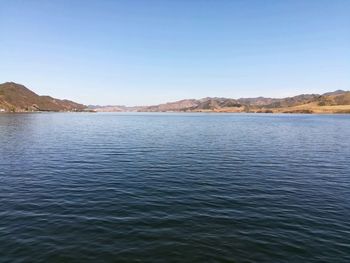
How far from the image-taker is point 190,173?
135 feet

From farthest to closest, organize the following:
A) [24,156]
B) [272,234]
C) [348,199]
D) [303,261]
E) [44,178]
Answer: [24,156]
[44,178]
[348,199]
[272,234]
[303,261]

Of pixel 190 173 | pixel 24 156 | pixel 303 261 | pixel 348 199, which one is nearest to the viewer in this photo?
pixel 303 261

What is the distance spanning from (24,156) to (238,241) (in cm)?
4792

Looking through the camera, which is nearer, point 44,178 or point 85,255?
point 85,255

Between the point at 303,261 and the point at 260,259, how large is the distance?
277cm

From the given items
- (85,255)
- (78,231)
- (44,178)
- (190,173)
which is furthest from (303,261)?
(44,178)

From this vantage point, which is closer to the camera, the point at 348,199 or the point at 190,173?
the point at 348,199

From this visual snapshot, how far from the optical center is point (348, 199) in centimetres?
2992

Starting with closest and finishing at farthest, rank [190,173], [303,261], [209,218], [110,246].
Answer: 1. [303,261]
2. [110,246]
3. [209,218]
4. [190,173]

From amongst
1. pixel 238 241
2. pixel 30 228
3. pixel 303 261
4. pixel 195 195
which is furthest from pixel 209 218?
pixel 30 228

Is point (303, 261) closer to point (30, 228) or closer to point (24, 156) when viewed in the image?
point (30, 228)

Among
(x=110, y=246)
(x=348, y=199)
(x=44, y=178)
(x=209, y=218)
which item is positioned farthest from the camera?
(x=44, y=178)

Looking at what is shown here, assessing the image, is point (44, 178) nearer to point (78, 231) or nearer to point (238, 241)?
point (78, 231)

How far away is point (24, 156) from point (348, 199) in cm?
5419
